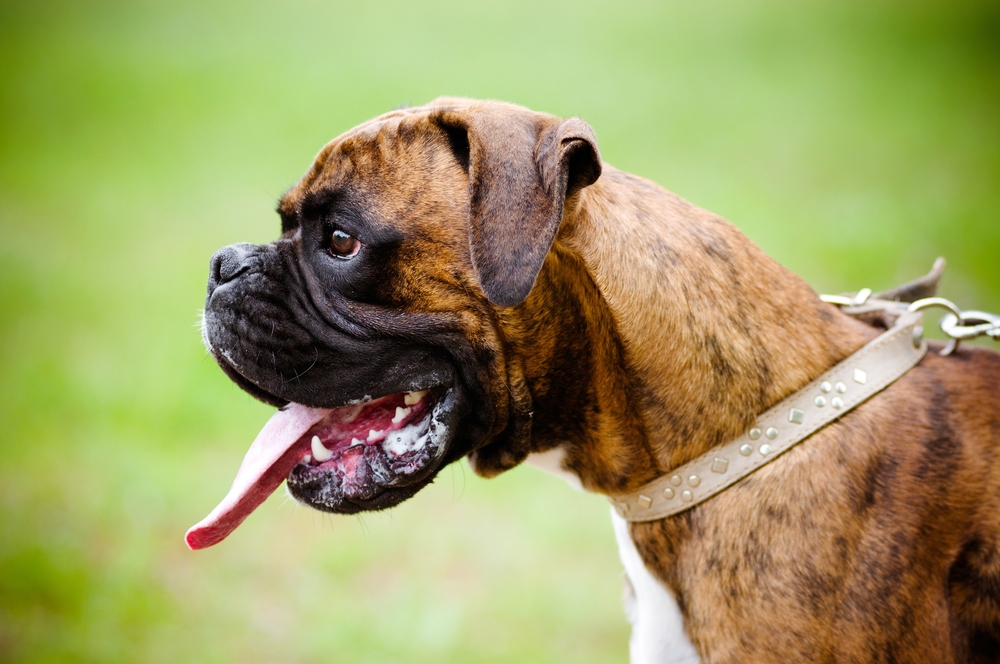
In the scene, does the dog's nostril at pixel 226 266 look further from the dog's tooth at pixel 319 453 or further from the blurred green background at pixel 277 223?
the blurred green background at pixel 277 223

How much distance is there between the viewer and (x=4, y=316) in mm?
8312

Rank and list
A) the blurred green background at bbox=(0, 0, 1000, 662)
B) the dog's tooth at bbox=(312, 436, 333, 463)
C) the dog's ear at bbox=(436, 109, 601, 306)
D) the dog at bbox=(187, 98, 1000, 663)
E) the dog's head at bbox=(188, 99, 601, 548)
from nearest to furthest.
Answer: the dog's ear at bbox=(436, 109, 601, 306), the dog at bbox=(187, 98, 1000, 663), the dog's head at bbox=(188, 99, 601, 548), the dog's tooth at bbox=(312, 436, 333, 463), the blurred green background at bbox=(0, 0, 1000, 662)

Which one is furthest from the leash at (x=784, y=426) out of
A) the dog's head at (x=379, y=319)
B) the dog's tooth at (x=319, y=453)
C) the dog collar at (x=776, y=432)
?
the dog's tooth at (x=319, y=453)

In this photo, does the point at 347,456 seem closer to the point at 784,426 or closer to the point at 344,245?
the point at 344,245

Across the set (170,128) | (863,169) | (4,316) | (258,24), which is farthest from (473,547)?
(258,24)

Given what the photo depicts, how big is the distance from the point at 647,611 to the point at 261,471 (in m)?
1.22

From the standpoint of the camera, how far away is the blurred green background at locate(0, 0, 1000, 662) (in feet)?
15.9

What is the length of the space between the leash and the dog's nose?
1.32 m

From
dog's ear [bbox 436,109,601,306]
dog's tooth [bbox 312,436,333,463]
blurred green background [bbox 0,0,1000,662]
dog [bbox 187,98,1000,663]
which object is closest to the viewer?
dog's ear [bbox 436,109,601,306]

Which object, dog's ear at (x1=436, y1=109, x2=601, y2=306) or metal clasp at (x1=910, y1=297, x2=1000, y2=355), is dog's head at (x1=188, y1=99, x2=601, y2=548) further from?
metal clasp at (x1=910, y1=297, x2=1000, y2=355)

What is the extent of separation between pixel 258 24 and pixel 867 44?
11042 mm

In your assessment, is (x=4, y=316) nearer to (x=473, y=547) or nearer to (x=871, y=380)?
(x=473, y=547)

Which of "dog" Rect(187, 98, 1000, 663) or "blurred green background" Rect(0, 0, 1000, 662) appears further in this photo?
"blurred green background" Rect(0, 0, 1000, 662)

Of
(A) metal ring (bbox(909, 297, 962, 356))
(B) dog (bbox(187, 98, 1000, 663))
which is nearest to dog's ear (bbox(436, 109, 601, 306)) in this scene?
(B) dog (bbox(187, 98, 1000, 663))
